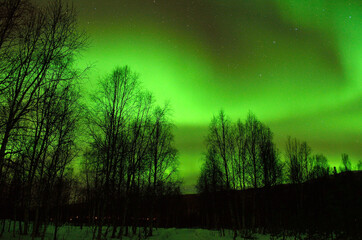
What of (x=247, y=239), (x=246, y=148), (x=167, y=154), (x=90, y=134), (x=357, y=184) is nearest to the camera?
(x=357, y=184)

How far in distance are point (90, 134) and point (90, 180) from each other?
2357 cm

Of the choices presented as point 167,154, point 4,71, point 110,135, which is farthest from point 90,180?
point 4,71

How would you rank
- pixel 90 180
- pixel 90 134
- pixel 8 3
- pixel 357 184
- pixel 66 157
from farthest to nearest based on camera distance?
pixel 90 180 < pixel 66 157 < pixel 90 134 < pixel 357 184 < pixel 8 3

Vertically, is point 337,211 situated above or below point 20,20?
below

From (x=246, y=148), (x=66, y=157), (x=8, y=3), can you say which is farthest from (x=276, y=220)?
(x=8, y=3)

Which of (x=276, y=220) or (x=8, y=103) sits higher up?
(x=8, y=103)

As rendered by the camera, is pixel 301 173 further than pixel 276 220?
Yes

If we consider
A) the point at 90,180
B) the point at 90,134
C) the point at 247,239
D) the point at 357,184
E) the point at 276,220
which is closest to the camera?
the point at 357,184

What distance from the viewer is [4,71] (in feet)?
23.5

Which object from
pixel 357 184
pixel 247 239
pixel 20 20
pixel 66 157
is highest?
pixel 20 20

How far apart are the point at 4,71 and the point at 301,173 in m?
41.8

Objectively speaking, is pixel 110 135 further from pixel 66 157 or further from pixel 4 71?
pixel 4 71

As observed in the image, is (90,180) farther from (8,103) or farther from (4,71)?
(4,71)

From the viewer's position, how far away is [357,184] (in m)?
12.3
